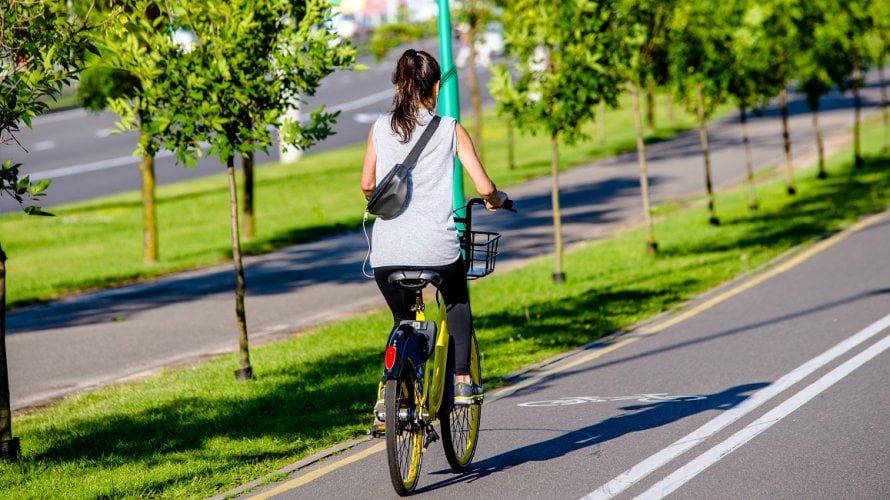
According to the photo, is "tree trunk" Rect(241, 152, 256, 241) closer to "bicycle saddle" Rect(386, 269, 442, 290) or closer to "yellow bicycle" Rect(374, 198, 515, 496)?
"yellow bicycle" Rect(374, 198, 515, 496)

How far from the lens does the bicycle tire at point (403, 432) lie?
19.0ft

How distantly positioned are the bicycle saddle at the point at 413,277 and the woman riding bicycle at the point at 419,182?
3 cm

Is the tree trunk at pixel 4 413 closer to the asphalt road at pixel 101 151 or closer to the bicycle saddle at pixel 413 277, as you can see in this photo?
the bicycle saddle at pixel 413 277

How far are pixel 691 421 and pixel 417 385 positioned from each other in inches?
91.2

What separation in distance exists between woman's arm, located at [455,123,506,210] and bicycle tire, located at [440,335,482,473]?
745 mm

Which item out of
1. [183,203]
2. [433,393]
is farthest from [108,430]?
[183,203]

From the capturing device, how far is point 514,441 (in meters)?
7.54

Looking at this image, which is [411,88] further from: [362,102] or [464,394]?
[362,102]

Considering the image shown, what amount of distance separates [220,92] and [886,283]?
6.92 meters

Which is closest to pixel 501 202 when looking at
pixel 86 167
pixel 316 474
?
pixel 316 474

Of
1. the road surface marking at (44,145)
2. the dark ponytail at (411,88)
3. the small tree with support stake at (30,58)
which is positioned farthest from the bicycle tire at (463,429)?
the road surface marking at (44,145)

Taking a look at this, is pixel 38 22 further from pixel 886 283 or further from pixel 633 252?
pixel 633 252

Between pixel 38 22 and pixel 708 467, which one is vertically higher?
pixel 38 22

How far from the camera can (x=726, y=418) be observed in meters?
7.70
